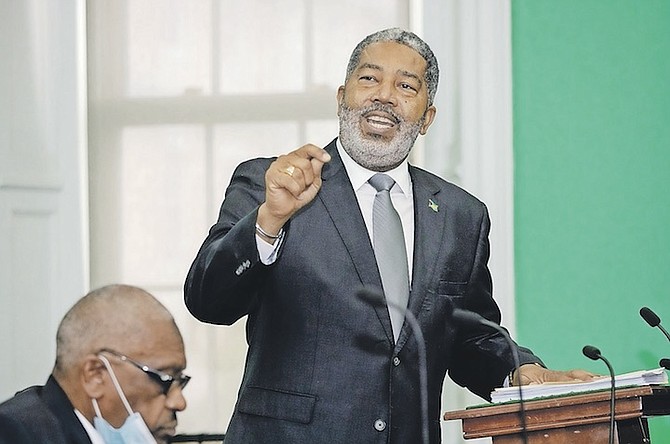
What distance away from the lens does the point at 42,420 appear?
2156mm

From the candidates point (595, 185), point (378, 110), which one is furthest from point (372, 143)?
point (595, 185)

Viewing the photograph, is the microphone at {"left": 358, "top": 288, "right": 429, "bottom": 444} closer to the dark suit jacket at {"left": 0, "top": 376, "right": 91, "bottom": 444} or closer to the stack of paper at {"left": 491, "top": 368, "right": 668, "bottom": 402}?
the stack of paper at {"left": 491, "top": 368, "right": 668, "bottom": 402}

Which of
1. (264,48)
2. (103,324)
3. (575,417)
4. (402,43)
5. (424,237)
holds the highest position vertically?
(264,48)

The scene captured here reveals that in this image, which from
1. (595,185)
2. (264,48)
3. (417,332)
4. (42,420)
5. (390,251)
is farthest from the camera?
(264,48)

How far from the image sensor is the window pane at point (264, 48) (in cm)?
491

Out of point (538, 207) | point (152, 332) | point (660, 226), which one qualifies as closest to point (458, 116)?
point (538, 207)

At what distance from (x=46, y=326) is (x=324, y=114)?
4.60 feet

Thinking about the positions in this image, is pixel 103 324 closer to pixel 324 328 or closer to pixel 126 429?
pixel 126 429

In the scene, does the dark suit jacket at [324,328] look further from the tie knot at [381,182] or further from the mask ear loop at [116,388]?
the mask ear loop at [116,388]

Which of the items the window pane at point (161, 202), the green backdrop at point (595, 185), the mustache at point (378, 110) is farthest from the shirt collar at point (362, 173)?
the window pane at point (161, 202)

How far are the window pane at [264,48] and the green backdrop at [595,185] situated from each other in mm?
933

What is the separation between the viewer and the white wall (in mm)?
4805

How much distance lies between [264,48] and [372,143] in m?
1.87

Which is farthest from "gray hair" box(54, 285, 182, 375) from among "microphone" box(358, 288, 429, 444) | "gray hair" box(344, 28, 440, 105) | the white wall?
the white wall
